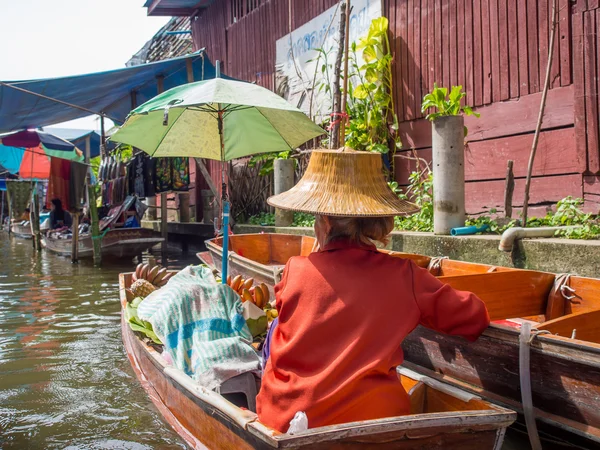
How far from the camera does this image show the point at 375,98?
8453mm

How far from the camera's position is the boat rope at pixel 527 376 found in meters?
2.71

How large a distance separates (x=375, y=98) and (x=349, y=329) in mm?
6809

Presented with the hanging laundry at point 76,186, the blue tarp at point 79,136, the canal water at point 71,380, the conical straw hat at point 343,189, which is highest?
the blue tarp at point 79,136

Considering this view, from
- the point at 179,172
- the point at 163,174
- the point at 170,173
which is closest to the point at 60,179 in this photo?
the point at 163,174

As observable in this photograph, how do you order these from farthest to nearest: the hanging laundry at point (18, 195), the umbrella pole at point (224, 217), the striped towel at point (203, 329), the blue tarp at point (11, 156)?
the hanging laundry at point (18, 195)
the blue tarp at point (11, 156)
the umbrella pole at point (224, 217)
the striped towel at point (203, 329)

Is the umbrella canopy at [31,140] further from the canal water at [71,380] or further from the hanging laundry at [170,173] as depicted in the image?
the canal water at [71,380]

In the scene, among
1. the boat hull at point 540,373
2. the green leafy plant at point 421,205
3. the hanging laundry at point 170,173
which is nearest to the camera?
the boat hull at point 540,373

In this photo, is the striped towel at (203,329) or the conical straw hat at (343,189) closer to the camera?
the conical straw hat at (343,189)

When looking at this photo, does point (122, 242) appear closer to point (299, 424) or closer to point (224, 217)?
point (224, 217)

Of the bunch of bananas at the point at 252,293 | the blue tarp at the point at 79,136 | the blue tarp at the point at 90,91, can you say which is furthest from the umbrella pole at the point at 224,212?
the blue tarp at the point at 79,136

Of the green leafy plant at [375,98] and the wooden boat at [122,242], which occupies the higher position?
the green leafy plant at [375,98]

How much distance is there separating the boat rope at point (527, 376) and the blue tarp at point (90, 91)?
8263 mm

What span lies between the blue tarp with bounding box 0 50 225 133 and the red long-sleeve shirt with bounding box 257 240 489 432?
8.31 metres

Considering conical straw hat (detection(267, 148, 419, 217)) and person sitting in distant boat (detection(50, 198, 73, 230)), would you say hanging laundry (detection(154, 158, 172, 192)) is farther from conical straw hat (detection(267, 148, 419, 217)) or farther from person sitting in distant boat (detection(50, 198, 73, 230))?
conical straw hat (detection(267, 148, 419, 217))
